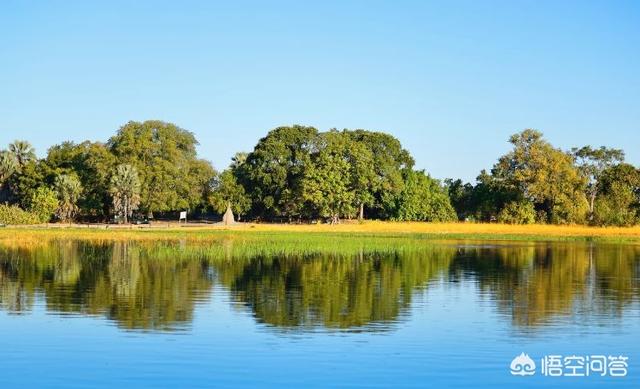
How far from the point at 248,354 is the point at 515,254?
3485 cm

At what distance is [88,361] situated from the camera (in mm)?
16031

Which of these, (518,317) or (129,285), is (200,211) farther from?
(518,317)

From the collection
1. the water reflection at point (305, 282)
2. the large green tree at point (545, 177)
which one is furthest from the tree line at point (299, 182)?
the water reflection at point (305, 282)

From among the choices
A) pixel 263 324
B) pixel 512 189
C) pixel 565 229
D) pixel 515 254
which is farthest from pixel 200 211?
pixel 263 324

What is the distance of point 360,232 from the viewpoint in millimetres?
74438

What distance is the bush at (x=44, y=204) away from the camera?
267 feet

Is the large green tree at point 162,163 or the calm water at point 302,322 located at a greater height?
the large green tree at point 162,163

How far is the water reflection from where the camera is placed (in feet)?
74.2

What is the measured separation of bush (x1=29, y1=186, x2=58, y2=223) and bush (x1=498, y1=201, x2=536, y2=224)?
46.4 meters

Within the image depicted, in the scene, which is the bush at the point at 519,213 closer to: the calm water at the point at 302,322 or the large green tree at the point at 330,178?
the large green tree at the point at 330,178

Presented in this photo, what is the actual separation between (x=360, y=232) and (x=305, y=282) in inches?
1718

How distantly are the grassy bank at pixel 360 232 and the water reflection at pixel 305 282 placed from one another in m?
12.9

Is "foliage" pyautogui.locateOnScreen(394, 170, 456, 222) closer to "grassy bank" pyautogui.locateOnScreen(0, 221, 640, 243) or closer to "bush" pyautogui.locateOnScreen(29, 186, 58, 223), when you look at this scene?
"grassy bank" pyautogui.locateOnScreen(0, 221, 640, 243)

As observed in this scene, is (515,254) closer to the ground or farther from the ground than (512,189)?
closer to the ground
